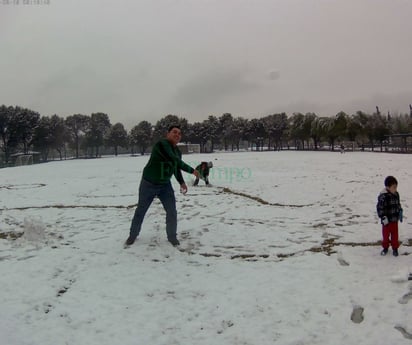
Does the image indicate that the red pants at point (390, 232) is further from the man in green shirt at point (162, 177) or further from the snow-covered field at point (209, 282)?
the man in green shirt at point (162, 177)

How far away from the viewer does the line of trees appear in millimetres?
63594

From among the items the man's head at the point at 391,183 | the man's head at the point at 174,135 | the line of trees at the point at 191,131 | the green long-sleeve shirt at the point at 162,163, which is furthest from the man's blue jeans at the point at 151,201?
the line of trees at the point at 191,131

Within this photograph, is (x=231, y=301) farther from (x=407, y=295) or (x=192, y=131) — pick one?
(x=192, y=131)

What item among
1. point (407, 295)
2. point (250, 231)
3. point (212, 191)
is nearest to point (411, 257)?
point (407, 295)

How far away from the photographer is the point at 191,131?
88438 millimetres

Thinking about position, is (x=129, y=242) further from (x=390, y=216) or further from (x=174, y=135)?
(x=390, y=216)

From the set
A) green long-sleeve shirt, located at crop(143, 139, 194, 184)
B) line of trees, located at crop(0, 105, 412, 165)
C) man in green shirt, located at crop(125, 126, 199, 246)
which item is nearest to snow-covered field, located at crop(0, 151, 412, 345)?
man in green shirt, located at crop(125, 126, 199, 246)

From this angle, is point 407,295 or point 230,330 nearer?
point 230,330

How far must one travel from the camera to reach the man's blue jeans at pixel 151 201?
564 cm

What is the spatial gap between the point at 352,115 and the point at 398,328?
68.6 meters

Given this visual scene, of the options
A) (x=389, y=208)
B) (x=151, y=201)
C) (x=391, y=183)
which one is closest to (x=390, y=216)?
(x=389, y=208)

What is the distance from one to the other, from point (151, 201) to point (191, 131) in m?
83.5

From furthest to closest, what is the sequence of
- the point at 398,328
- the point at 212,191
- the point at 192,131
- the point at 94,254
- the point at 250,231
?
the point at 192,131 → the point at 212,191 → the point at 250,231 → the point at 94,254 → the point at 398,328

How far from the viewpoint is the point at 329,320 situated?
11.0ft
